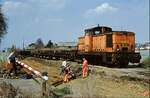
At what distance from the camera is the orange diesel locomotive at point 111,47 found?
477 inches

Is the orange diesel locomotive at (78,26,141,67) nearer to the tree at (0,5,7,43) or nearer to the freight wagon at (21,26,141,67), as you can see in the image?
the freight wagon at (21,26,141,67)

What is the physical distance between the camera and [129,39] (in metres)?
13.1

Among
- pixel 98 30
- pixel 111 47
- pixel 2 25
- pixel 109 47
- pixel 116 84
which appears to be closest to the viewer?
pixel 116 84

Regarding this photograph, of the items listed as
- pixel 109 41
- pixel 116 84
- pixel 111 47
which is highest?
pixel 109 41

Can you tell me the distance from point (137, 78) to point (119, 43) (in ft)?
14.8

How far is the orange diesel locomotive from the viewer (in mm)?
12117

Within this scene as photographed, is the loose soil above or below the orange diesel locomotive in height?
below

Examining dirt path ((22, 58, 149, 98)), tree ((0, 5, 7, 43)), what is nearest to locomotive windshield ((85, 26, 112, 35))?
dirt path ((22, 58, 149, 98))

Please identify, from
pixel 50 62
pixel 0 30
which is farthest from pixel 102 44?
pixel 0 30

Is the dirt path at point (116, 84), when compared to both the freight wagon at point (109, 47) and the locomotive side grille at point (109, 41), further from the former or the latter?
the locomotive side grille at point (109, 41)

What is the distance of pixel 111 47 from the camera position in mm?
12812

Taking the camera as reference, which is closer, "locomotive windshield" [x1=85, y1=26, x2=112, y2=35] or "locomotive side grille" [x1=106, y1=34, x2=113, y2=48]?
"locomotive side grille" [x1=106, y1=34, x2=113, y2=48]

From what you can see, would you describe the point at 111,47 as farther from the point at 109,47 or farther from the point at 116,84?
the point at 116,84

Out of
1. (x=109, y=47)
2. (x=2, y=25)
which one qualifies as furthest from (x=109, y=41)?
(x=2, y=25)
